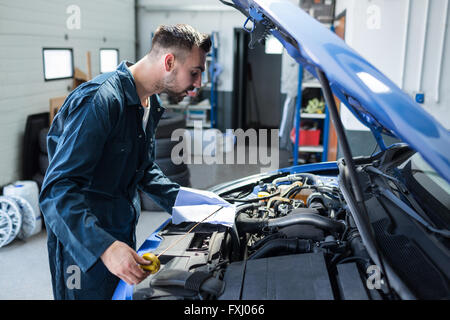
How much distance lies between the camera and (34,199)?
4.09 m

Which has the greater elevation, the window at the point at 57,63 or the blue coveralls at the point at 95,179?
the window at the point at 57,63

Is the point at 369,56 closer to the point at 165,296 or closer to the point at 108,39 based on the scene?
the point at 165,296

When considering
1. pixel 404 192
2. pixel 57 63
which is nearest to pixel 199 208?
pixel 404 192

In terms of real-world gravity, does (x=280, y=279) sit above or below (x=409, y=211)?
below

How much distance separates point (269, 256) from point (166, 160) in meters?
3.26

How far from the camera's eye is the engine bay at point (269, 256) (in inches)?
44.2

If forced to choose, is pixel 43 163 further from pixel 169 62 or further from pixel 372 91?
pixel 372 91

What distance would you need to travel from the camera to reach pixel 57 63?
→ 5.62 m

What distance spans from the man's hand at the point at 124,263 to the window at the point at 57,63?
15.4 ft

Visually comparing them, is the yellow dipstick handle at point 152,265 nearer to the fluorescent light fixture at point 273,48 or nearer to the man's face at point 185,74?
the man's face at point 185,74

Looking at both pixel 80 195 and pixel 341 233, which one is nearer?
pixel 80 195

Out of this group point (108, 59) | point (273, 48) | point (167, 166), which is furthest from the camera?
point (273, 48)

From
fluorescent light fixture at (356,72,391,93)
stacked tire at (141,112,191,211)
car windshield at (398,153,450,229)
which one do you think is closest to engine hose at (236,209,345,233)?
car windshield at (398,153,450,229)

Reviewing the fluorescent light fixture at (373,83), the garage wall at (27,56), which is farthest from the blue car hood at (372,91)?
the garage wall at (27,56)
